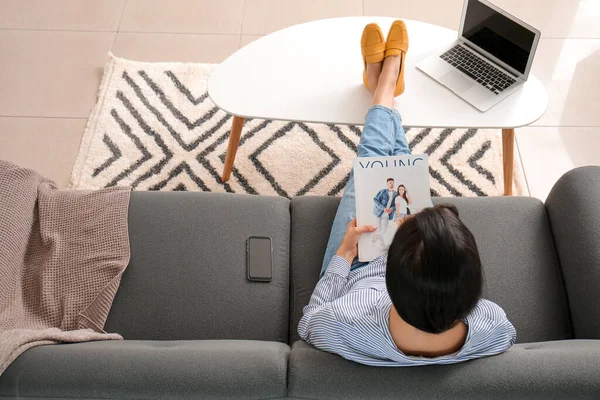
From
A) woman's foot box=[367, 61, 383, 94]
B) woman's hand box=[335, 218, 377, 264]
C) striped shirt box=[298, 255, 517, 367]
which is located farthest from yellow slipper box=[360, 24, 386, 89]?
striped shirt box=[298, 255, 517, 367]

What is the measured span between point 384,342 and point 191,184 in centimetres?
128

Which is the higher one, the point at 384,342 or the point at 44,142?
the point at 44,142

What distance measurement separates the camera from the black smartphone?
1564 mm

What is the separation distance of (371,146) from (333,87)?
0.31 m

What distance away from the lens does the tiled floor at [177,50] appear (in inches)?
→ 92.2

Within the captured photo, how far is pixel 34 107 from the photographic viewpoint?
2.45 m

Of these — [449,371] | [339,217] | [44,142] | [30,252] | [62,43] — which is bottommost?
[449,371]

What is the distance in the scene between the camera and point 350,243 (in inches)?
60.0

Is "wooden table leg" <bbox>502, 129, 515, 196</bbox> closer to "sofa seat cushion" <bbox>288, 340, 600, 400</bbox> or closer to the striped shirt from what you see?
the striped shirt

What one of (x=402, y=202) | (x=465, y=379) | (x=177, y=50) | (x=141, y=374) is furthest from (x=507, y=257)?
(x=177, y=50)

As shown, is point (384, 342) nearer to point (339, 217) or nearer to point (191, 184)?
point (339, 217)

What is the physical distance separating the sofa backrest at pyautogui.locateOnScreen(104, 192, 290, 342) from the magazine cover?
0.79 ft

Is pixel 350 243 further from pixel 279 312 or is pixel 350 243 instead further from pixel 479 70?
pixel 479 70

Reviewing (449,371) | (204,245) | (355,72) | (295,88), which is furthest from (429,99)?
(449,371)
